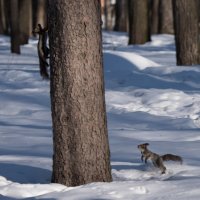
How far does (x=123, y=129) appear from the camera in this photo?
11.4 m

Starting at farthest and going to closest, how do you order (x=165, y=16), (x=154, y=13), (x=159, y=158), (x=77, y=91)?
1. (x=154, y=13)
2. (x=165, y=16)
3. (x=159, y=158)
4. (x=77, y=91)

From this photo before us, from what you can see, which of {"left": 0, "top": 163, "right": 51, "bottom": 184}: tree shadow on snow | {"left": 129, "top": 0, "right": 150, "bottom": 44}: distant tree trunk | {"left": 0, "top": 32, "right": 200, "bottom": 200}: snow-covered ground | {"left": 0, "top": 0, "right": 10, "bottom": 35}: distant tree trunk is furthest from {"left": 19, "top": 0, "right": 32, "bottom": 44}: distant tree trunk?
{"left": 0, "top": 163, "right": 51, "bottom": 184}: tree shadow on snow

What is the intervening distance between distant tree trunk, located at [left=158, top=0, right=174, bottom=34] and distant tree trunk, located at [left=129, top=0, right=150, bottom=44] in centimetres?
399

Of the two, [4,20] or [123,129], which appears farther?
[4,20]

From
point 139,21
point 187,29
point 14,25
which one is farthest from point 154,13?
point 187,29

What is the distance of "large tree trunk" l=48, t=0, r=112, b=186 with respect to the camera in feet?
23.5

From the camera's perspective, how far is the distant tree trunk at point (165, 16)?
31.3 m

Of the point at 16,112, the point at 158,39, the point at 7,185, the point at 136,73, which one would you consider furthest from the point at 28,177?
the point at 158,39

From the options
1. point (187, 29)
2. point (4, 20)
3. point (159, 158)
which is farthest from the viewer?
point (4, 20)

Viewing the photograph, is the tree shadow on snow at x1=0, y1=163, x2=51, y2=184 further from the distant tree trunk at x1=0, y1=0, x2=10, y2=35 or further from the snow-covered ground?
the distant tree trunk at x1=0, y1=0, x2=10, y2=35

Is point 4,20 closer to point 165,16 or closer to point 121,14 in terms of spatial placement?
point 121,14

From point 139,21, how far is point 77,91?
1894cm

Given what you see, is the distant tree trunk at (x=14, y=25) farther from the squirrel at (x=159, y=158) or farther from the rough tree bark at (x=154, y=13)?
the rough tree bark at (x=154, y=13)

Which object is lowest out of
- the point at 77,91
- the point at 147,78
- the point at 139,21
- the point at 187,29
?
the point at 147,78
